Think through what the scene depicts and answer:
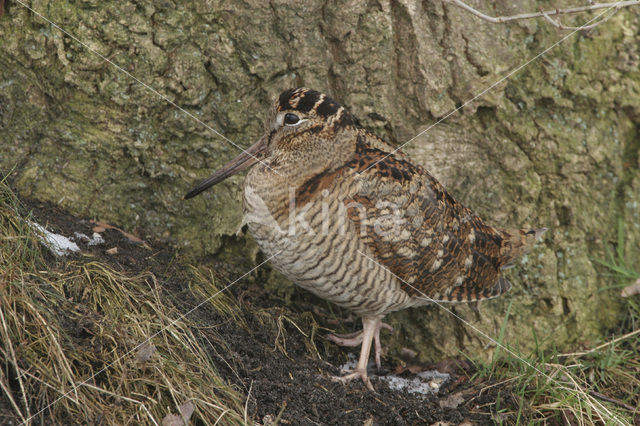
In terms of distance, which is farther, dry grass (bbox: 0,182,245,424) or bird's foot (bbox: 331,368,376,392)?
bird's foot (bbox: 331,368,376,392)

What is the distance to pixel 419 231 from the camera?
3.46 metres

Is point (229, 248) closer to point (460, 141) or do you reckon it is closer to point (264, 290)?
point (264, 290)

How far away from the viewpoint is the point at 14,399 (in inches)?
96.0

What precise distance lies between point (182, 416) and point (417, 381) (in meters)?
1.66

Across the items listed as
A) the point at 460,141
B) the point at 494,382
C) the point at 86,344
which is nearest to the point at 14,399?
the point at 86,344

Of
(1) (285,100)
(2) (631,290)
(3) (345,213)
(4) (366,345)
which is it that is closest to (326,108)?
(1) (285,100)

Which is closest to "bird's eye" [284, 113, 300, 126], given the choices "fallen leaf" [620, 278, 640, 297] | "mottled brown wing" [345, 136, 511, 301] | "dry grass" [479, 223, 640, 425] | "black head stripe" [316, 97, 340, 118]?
"black head stripe" [316, 97, 340, 118]

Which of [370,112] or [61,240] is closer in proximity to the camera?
[61,240]

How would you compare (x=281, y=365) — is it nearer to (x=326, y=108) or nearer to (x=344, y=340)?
(x=344, y=340)

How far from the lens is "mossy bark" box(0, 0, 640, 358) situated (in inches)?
142

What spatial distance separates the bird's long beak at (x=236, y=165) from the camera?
140 inches

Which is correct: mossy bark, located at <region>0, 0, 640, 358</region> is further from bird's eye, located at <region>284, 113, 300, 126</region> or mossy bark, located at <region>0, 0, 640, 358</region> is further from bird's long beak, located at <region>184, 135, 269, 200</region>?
bird's eye, located at <region>284, 113, 300, 126</region>

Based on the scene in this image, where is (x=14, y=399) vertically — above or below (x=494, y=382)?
above

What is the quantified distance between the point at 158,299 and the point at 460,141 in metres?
2.14
